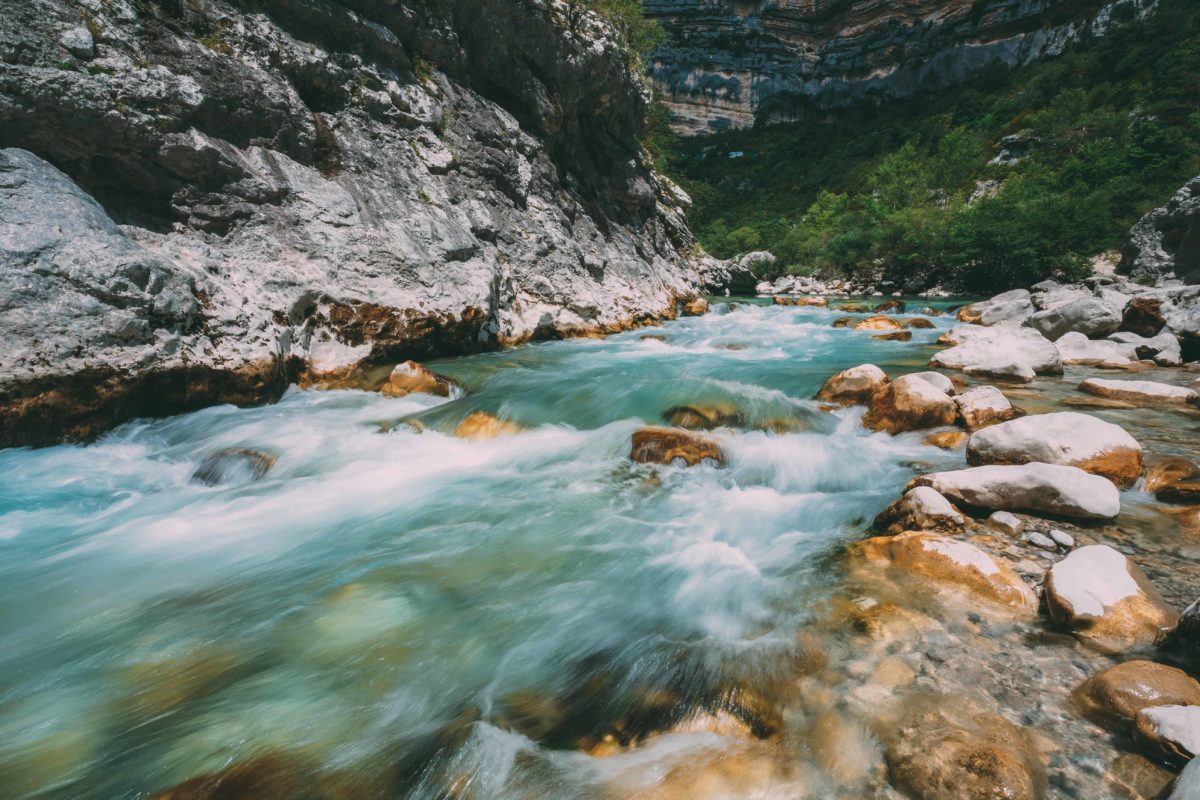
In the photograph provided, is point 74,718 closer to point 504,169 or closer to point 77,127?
point 77,127

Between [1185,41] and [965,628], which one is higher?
[1185,41]

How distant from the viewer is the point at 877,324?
41.6 ft

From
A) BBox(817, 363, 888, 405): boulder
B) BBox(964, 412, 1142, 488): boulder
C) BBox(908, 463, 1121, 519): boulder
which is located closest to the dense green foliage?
BBox(817, 363, 888, 405): boulder

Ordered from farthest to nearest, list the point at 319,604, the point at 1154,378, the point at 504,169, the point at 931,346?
the point at 504,169, the point at 931,346, the point at 1154,378, the point at 319,604

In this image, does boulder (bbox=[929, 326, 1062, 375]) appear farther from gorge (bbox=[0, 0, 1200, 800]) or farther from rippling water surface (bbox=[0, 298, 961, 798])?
rippling water surface (bbox=[0, 298, 961, 798])

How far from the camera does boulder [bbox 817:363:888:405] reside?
558 cm

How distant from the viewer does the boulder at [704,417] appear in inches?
208

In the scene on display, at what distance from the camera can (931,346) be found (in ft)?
31.6

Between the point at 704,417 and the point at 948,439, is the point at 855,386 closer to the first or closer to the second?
the point at 948,439

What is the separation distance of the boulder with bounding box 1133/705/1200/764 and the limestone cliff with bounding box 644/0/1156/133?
291ft

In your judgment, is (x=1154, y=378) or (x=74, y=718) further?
(x=1154, y=378)

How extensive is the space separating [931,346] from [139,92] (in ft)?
42.0

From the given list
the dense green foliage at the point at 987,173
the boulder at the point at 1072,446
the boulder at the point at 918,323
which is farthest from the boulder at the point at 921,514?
the dense green foliage at the point at 987,173

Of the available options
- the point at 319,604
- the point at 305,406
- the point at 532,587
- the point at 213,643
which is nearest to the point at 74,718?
the point at 213,643
